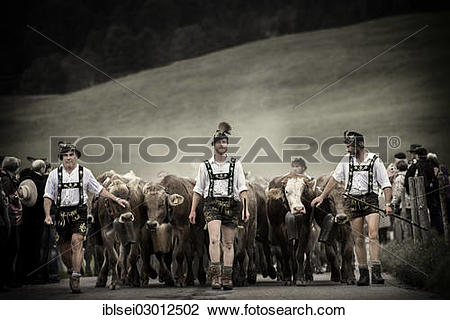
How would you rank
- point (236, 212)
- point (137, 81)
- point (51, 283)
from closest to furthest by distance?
1. point (236, 212)
2. point (51, 283)
3. point (137, 81)

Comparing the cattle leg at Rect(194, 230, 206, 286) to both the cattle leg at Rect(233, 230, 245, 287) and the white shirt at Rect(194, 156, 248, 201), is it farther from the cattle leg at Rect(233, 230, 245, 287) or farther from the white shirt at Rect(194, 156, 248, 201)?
the white shirt at Rect(194, 156, 248, 201)

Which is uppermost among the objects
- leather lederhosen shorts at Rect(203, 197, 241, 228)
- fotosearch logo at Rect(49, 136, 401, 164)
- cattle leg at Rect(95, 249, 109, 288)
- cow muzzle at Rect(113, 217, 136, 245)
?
fotosearch logo at Rect(49, 136, 401, 164)

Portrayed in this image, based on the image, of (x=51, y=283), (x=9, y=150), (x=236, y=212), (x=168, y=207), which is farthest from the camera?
(x=9, y=150)

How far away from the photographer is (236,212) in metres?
8.90

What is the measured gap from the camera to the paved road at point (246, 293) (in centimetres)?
824

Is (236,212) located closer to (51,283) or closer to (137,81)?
(51,283)

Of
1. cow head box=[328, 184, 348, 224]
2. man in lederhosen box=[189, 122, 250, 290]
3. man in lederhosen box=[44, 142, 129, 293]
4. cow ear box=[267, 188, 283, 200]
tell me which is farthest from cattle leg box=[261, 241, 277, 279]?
man in lederhosen box=[44, 142, 129, 293]

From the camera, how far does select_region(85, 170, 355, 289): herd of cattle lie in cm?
969

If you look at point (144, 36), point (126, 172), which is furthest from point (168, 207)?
point (144, 36)

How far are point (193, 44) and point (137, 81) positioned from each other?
48.1 inches

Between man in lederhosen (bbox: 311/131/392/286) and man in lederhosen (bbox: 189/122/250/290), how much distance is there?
1021mm

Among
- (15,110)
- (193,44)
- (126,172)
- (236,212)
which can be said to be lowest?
(236,212)

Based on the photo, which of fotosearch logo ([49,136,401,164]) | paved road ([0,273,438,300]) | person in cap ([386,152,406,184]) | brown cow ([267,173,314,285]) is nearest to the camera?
paved road ([0,273,438,300])

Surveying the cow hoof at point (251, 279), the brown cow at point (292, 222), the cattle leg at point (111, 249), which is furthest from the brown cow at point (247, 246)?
the cattle leg at point (111, 249)
